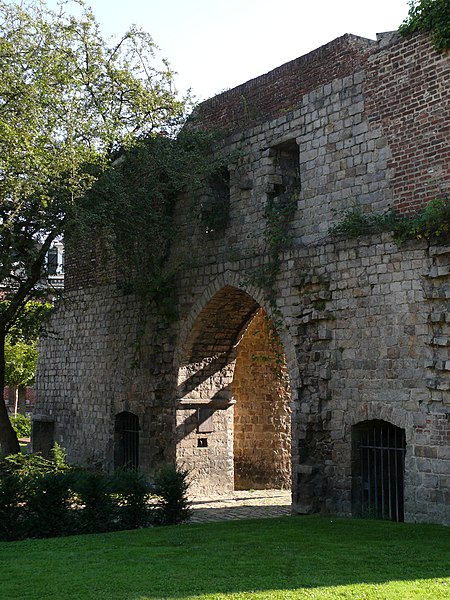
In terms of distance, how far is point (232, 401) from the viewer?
612 inches

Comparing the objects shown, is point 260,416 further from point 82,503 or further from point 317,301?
point 82,503

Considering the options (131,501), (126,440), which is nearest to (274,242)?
(131,501)

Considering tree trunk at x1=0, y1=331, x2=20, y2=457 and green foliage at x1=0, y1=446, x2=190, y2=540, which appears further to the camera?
tree trunk at x1=0, y1=331, x2=20, y2=457

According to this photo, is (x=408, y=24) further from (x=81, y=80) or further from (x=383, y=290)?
(x=81, y=80)

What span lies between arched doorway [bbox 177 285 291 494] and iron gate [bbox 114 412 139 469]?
1744mm

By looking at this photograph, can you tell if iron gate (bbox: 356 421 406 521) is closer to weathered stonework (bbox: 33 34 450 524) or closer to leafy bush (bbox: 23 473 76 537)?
weathered stonework (bbox: 33 34 450 524)

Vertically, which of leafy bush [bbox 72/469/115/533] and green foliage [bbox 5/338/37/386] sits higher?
green foliage [bbox 5/338/37/386]

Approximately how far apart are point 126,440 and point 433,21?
10151 millimetres

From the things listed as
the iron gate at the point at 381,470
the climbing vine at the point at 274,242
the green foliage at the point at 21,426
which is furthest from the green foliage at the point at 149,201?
the green foliage at the point at 21,426

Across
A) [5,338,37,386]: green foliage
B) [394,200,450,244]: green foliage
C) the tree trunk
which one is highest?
[394,200,450,244]: green foliage

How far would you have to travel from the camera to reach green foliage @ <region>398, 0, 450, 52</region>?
10.6 m

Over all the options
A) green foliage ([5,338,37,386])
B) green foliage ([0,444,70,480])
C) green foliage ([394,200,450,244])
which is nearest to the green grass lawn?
green foliage ([0,444,70,480])

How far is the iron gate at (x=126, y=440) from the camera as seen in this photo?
16.3m

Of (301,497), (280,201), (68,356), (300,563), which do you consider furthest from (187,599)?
(68,356)
